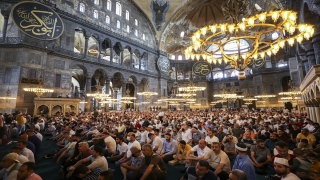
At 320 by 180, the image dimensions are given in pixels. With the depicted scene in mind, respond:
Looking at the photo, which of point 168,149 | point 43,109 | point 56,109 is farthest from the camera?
point 56,109

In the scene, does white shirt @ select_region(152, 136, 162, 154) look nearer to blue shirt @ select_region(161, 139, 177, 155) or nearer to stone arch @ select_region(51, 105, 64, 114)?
blue shirt @ select_region(161, 139, 177, 155)

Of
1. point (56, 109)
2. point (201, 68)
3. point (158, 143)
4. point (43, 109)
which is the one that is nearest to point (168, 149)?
point (158, 143)

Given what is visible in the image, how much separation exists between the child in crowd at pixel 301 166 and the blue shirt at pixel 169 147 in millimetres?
2172

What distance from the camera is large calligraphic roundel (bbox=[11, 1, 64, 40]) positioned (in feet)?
33.6

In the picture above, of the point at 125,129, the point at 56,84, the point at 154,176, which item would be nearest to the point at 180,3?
→ the point at 56,84

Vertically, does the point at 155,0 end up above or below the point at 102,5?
above

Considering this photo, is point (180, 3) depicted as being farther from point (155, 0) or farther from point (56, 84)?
point (56, 84)

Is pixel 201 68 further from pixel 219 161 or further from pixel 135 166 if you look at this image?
pixel 135 166

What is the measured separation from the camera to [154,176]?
228 centimetres

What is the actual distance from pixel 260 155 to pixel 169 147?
1.92 metres

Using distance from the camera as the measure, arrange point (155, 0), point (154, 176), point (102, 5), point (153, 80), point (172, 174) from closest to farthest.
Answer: point (154, 176)
point (172, 174)
point (102, 5)
point (155, 0)
point (153, 80)

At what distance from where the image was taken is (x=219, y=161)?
8.81 ft

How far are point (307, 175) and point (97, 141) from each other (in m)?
3.94

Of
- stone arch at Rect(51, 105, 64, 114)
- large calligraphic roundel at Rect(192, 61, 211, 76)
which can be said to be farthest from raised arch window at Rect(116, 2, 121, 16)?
large calligraphic roundel at Rect(192, 61, 211, 76)
